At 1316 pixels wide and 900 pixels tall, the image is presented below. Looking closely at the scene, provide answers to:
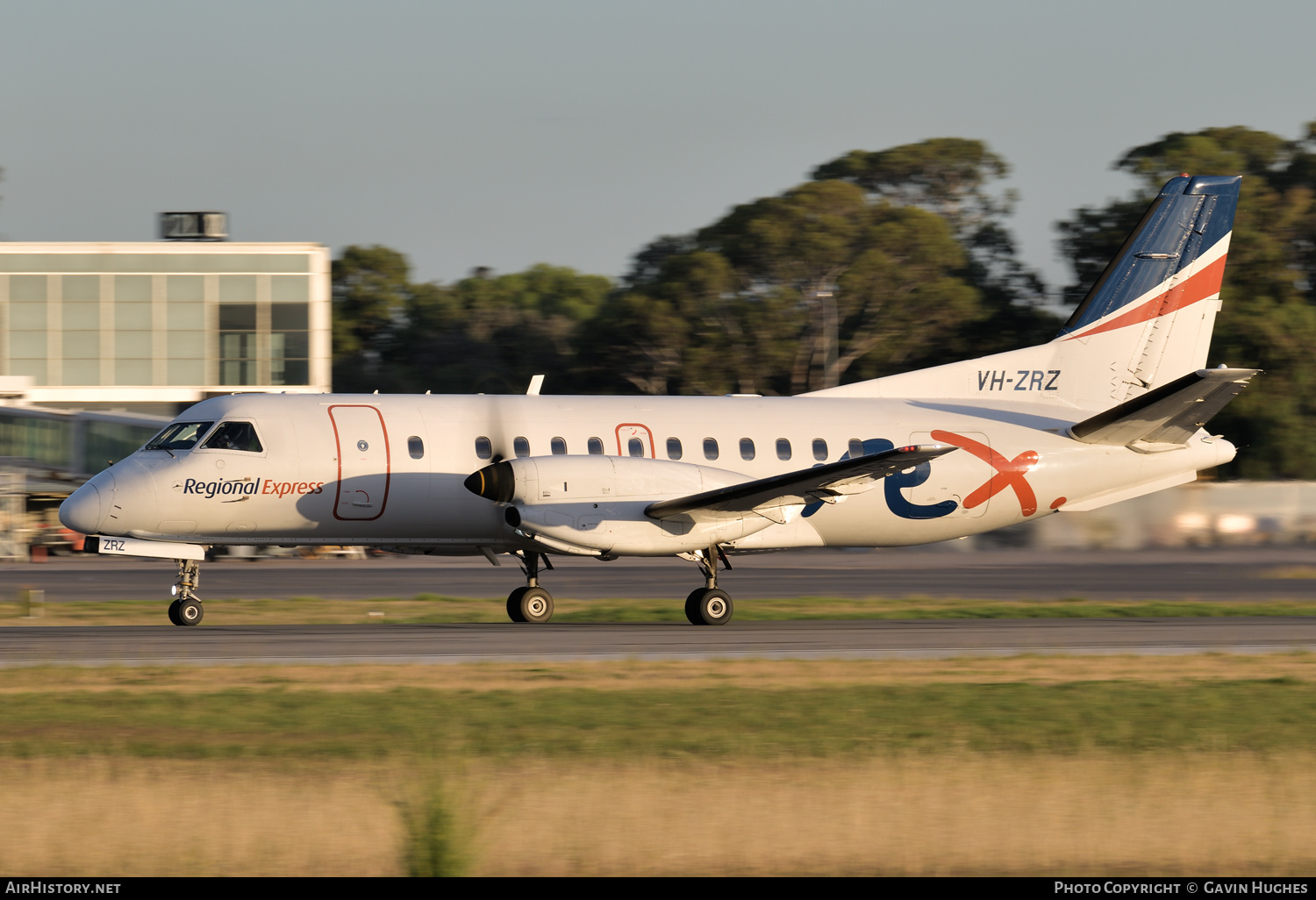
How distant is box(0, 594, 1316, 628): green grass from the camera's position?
2202 cm

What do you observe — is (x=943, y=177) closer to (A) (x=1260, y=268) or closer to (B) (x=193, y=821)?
(A) (x=1260, y=268)

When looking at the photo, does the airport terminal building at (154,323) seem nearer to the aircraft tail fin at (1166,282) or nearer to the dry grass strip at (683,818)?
the aircraft tail fin at (1166,282)

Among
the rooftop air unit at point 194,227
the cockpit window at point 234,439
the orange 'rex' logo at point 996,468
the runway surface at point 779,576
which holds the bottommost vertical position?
the runway surface at point 779,576

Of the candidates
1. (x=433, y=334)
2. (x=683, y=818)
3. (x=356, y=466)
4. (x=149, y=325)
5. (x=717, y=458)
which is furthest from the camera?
(x=433, y=334)

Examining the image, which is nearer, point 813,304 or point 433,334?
point 813,304

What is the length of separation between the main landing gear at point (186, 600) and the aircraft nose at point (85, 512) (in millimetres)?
1211

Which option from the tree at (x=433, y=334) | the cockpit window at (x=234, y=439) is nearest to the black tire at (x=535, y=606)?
the cockpit window at (x=234, y=439)

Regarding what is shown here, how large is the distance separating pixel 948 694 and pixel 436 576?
20738mm

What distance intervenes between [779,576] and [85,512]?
57.8ft

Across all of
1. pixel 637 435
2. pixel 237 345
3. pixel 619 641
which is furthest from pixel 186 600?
pixel 237 345

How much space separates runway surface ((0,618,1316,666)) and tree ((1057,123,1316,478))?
1370 inches

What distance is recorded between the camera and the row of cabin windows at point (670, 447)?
2080cm

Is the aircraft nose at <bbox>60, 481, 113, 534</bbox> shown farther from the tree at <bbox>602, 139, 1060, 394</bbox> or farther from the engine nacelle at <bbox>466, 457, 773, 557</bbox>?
the tree at <bbox>602, 139, 1060, 394</bbox>

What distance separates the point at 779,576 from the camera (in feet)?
108
